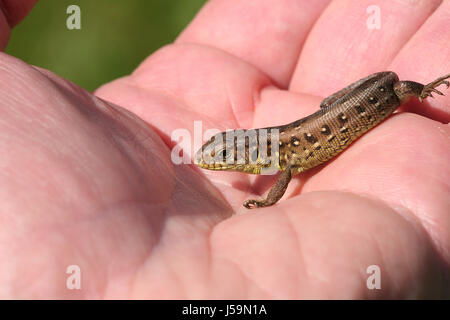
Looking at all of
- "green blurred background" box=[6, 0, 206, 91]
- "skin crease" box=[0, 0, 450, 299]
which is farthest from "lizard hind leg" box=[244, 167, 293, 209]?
"green blurred background" box=[6, 0, 206, 91]

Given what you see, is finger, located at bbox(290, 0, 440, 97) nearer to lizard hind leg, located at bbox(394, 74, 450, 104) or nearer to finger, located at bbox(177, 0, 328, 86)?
finger, located at bbox(177, 0, 328, 86)

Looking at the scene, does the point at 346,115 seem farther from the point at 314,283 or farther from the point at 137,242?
the point at 137,242

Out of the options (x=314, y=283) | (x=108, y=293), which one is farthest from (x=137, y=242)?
(x=314, y=283)

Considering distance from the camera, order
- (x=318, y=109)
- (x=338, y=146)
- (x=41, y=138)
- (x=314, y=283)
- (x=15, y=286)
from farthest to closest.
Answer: (x=318, y=109) < (x=338, y=146) < (x=41, y=138) < (x=314, y=283) < (x=15, y=286)

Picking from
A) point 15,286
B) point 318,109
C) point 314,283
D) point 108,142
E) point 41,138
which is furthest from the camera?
point 318,109

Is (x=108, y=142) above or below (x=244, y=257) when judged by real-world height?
above

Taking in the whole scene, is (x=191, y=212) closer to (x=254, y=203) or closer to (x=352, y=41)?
(x=254, y=203)
